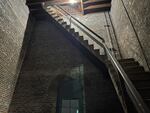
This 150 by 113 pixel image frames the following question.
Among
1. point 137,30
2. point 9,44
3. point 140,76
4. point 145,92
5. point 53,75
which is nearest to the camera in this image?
point 145,92

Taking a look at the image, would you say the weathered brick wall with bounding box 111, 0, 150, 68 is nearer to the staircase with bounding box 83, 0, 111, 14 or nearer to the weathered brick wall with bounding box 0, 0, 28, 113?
the staircase with bounding box 83, 0, 111, 14

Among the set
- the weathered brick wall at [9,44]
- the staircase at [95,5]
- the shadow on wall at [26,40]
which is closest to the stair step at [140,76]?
the weathered brick wall at [9,44]

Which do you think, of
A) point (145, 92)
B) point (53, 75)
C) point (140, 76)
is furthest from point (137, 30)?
point (53, 75)

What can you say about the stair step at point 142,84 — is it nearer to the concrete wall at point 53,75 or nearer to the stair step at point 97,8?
the concrete wall at point 53,75

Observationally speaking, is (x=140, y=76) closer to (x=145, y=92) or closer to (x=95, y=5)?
(x=145, y=92)

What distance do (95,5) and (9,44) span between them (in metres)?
4.87

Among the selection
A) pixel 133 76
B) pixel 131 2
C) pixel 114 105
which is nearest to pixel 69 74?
pixel 114 105

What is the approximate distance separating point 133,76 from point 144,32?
Result: 4.22 ft

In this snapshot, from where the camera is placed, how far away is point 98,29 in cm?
685

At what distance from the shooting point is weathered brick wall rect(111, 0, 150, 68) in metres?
3.44

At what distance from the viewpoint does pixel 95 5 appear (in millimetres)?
7449

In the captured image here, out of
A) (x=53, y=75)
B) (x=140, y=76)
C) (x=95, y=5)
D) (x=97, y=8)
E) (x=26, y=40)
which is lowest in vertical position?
(x=53, y=75)

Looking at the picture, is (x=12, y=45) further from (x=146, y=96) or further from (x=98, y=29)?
(x=146, y=96)

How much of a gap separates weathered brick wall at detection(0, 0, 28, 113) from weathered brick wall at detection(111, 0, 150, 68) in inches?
171
